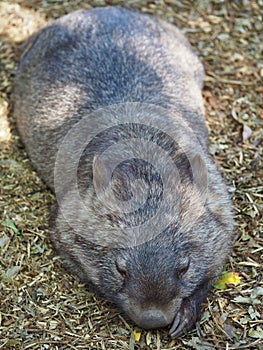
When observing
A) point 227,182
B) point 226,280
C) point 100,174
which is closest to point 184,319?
point 226,280

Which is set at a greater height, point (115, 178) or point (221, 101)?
point (115, 178)

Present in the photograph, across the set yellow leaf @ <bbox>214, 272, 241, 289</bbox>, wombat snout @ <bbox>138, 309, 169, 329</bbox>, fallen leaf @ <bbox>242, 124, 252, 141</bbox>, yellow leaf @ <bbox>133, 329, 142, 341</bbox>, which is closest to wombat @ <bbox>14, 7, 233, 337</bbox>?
wombat snout @ <bbox>138, 309, 169, 329</bbox>

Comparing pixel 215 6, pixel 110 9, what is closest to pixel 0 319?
pixel 110 9

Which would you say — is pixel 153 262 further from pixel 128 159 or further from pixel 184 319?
pixel 128 159

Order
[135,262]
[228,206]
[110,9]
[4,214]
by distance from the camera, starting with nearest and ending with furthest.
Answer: [135,262], [228,206], [4,214], [110,9]

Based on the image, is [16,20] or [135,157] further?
[16,20]

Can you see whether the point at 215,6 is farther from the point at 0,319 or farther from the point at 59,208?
the point at 0,319

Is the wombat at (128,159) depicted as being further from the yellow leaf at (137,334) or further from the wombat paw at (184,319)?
the yellow leaf at (137,334)

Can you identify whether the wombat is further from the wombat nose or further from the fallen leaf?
the fallen leaf
